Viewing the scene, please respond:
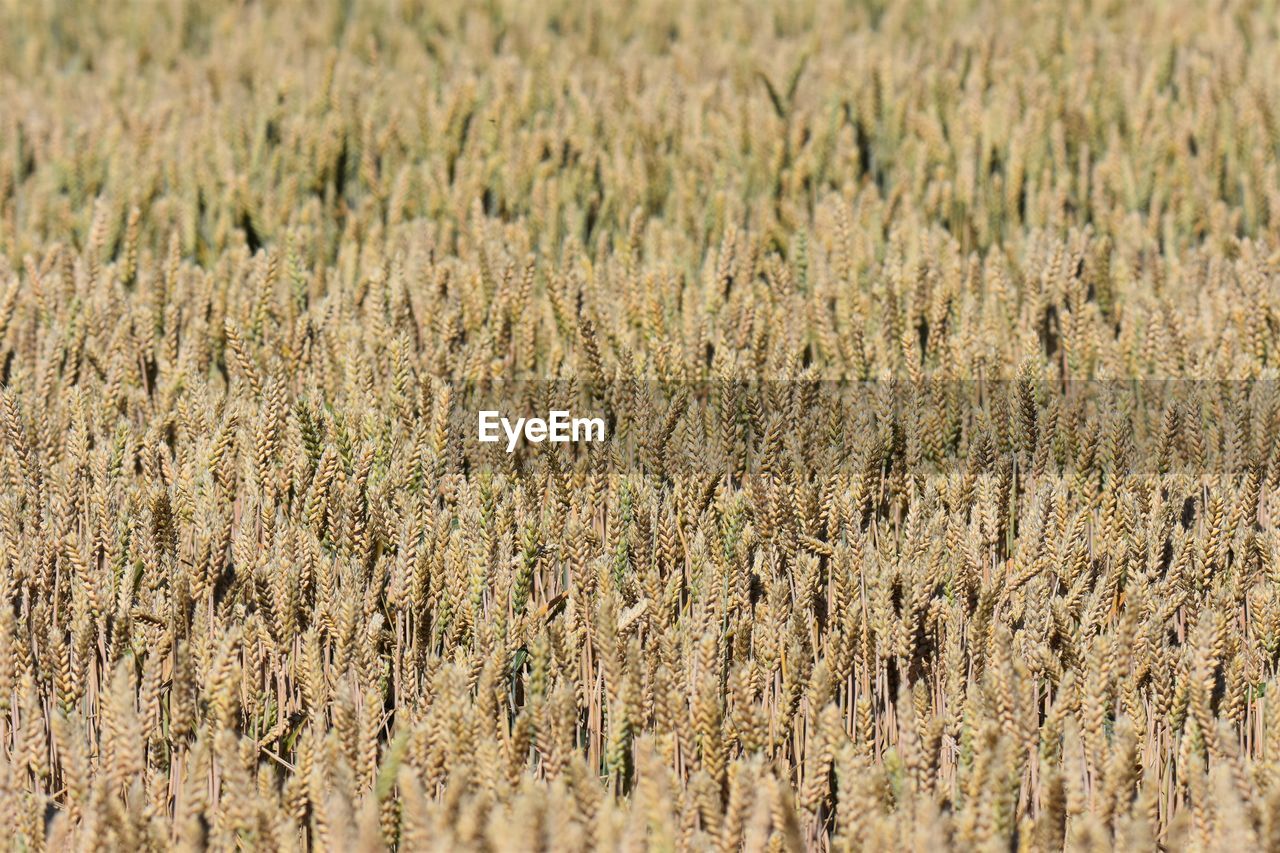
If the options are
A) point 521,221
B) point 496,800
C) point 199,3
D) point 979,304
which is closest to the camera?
point 496,800

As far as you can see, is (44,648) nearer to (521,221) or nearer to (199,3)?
(521,221)

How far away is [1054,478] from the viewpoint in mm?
2229

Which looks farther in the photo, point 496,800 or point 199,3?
point 199,3

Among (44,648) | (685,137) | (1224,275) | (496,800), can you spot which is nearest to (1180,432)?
(1224,275)

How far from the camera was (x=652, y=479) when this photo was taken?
2.22 m

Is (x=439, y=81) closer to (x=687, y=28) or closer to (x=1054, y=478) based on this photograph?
(x=687, y=28)

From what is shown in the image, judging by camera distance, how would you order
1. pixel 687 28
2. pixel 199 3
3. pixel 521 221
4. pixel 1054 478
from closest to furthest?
pixel 1054 478
pixel 521 221
pixel 687 28
pixel 199 3

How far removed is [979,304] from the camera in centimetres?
288

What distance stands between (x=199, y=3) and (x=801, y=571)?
4.06 metres

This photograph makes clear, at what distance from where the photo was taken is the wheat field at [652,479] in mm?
1681

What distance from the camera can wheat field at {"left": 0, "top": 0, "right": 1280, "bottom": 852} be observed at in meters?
1.68

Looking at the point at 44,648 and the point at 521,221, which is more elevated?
the point at 521,221

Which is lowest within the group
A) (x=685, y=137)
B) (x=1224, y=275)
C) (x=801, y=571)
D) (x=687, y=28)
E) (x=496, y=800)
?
(x=496, y=800)

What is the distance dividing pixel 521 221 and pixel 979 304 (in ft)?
3.34
